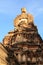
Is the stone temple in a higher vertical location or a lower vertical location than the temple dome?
lower

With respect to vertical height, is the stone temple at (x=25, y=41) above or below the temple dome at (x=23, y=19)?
below

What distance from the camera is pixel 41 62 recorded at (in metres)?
42.4

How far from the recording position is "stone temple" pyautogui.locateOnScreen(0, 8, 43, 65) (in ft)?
140

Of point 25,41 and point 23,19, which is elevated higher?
point 23,19

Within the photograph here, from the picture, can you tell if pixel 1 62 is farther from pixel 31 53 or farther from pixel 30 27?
pixel 30 27

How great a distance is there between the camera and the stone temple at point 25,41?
140 feet

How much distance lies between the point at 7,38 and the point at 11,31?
4.52 feet

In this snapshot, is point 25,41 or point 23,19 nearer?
point 25,41

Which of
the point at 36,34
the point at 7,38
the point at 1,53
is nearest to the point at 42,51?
the point at 36,34

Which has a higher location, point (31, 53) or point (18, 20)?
point (18, 20)

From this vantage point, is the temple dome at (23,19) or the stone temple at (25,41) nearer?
the stone temple at (25,41)

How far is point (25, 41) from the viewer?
4616cm

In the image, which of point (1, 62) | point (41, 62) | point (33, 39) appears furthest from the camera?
point (33, 39)

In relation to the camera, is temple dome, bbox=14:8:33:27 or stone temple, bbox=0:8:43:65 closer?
stone temple, bbox=0:8:43:65
